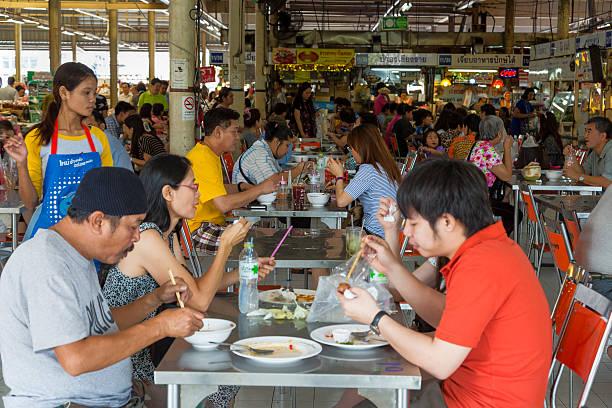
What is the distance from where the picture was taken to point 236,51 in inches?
510

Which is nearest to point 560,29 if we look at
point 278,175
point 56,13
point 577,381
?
point 56,13

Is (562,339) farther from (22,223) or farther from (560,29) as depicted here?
(560,29)

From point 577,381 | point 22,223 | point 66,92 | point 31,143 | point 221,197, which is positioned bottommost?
point 577,381

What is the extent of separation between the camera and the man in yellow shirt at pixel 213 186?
457 cm

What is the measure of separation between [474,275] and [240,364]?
734mm

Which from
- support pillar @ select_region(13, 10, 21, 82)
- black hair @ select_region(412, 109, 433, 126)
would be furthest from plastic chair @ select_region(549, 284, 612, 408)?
support pillar @ select_region(13, 10, 21, 82)

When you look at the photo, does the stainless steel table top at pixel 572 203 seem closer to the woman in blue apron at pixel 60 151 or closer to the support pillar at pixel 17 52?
the woman in blue apron at pixel 60 151

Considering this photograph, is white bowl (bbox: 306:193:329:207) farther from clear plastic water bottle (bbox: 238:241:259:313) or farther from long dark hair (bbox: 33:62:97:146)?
clear plastic water bottle (bbox: 238:241:259:313)

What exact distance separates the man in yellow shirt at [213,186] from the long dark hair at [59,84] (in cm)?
102

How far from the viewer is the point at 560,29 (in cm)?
1798

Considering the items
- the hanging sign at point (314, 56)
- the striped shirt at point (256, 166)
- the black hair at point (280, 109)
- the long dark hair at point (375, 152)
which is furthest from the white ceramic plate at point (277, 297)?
the hanging sign at point (314, 56)

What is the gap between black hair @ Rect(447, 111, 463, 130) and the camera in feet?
33.4

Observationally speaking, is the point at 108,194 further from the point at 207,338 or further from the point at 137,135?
the point at 137,135

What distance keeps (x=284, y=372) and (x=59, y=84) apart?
2.23 m
